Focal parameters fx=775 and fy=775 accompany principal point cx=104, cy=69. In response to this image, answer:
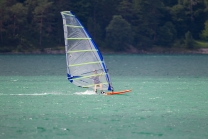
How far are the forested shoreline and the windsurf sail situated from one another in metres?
67.3

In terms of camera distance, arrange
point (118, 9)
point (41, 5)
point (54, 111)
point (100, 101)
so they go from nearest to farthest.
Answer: point (54, 111) < point (100, 101) < point (41, 5) < point (118, 9)

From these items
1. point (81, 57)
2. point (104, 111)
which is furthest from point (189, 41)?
point (104, 111)

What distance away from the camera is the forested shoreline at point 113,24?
104 m

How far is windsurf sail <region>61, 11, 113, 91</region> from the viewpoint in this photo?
35.3 metres

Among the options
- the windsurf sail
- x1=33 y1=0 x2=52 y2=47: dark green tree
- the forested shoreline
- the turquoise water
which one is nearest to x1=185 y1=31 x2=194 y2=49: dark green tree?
the forested shoreline

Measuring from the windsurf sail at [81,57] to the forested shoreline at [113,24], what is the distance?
6732 centimetres

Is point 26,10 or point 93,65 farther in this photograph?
point 26,10

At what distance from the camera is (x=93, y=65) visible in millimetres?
36062

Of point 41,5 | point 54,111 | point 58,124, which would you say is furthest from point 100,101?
point 41,5

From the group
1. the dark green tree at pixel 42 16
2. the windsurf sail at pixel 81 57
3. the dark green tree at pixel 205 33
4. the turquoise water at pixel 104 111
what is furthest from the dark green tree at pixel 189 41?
the windsurf sail at pixel 81 57

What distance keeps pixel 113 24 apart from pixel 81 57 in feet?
237

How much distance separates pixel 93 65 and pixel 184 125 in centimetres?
957

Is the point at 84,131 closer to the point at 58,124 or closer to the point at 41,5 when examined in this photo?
the point at 58,124

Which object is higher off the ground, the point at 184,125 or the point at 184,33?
the point at 184,125
